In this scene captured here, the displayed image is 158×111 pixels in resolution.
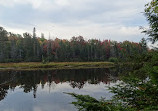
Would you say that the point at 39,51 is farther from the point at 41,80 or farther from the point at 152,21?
the point at 152,21

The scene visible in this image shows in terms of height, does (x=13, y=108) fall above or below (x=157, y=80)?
below

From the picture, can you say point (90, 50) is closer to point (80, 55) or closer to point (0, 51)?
point (80, 55)

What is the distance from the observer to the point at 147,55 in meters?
5.11

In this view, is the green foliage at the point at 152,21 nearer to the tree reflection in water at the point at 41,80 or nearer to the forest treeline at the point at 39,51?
the tree reflection in water at the point at 41,80

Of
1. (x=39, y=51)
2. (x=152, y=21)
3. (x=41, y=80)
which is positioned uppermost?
(x=39, y=51)

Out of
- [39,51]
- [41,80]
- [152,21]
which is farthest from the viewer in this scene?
[39,51]

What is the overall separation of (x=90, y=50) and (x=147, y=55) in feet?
277

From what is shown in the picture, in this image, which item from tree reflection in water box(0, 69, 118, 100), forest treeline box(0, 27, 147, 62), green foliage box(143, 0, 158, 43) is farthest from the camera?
forest treeline box(0, 27, 147, 62)

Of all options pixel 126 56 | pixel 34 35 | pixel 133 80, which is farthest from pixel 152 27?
pixel 34 35

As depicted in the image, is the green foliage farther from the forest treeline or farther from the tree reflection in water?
the forest treeline

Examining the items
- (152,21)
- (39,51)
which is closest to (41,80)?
(152,21)

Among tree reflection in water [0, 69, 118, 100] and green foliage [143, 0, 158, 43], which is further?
tree reflection in water [0, 69, 118, 100]

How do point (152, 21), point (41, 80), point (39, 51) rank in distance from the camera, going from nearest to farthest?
point (152, 21), point (41, 80), point (39, 51)

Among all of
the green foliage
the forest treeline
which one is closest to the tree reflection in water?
the green foliage
